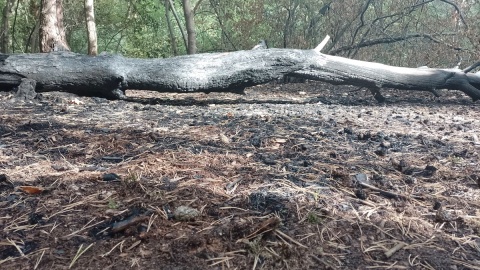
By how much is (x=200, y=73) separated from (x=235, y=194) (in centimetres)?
366

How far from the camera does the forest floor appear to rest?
6.51 ft

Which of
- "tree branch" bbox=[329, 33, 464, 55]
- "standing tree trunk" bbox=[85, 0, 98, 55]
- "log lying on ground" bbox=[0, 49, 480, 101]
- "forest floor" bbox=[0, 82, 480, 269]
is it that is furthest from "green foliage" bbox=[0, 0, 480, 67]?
"forest floor" bbox=[0, 82, 480, 269]

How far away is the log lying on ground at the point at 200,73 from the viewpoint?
5727 mm

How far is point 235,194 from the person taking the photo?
253 centimetres

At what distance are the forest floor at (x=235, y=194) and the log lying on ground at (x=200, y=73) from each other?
1.15m

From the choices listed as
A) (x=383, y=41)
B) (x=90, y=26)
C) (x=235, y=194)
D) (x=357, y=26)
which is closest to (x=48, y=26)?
(x=90, y=26)

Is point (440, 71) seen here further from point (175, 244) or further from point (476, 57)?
point (175, 244)

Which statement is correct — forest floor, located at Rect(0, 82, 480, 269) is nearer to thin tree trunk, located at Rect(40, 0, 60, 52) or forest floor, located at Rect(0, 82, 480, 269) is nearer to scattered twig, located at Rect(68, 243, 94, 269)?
scattered twig, located at Rect(68, 243, 94, 269)

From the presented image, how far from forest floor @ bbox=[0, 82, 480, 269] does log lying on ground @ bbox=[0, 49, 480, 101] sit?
1146 mm

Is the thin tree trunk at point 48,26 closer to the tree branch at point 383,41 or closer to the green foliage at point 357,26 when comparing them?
the green foliage at point 357,26

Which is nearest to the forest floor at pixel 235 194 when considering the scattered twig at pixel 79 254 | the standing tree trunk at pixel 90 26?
the scattered twig at pixel 79 254

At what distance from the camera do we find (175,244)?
2.01 m

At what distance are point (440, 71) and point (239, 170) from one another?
185 inches

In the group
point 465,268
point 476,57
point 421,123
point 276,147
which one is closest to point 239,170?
point 276,147
